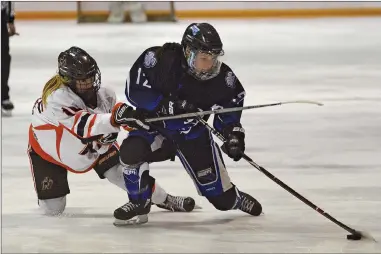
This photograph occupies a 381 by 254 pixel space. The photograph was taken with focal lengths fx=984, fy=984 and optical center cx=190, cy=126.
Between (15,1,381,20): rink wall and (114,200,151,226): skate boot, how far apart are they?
9.17 m

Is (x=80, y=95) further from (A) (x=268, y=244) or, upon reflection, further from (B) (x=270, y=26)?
(B) (x=270, y=26)

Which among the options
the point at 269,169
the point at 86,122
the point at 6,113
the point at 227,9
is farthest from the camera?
the point at 227,9

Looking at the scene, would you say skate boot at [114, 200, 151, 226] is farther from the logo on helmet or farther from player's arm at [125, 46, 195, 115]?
the logo on helmet

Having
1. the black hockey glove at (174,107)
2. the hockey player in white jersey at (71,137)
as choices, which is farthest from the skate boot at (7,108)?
the black hockey glove at (174,107)

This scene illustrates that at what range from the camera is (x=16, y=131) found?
18.5 ft

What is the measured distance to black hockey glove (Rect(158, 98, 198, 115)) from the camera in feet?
11.5

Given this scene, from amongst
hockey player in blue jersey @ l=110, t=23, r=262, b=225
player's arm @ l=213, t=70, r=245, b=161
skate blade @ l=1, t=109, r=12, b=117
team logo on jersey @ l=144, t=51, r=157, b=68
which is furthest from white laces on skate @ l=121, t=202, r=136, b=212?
skate blade @ l=1, t=109, r=12, b=117

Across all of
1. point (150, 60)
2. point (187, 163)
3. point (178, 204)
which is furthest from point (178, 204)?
point (150, 60)

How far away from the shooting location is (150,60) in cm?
356

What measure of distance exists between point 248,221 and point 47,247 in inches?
30.1

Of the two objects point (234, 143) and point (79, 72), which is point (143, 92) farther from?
point (234, 143)

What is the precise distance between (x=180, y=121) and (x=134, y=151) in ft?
0.69

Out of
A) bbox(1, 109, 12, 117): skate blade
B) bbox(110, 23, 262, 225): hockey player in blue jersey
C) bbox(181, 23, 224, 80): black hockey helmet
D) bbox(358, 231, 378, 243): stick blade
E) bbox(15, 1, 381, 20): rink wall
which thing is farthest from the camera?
bbox(15, 1, 381, 20): rink wall

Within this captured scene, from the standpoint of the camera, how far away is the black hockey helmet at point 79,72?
11.8 ft
